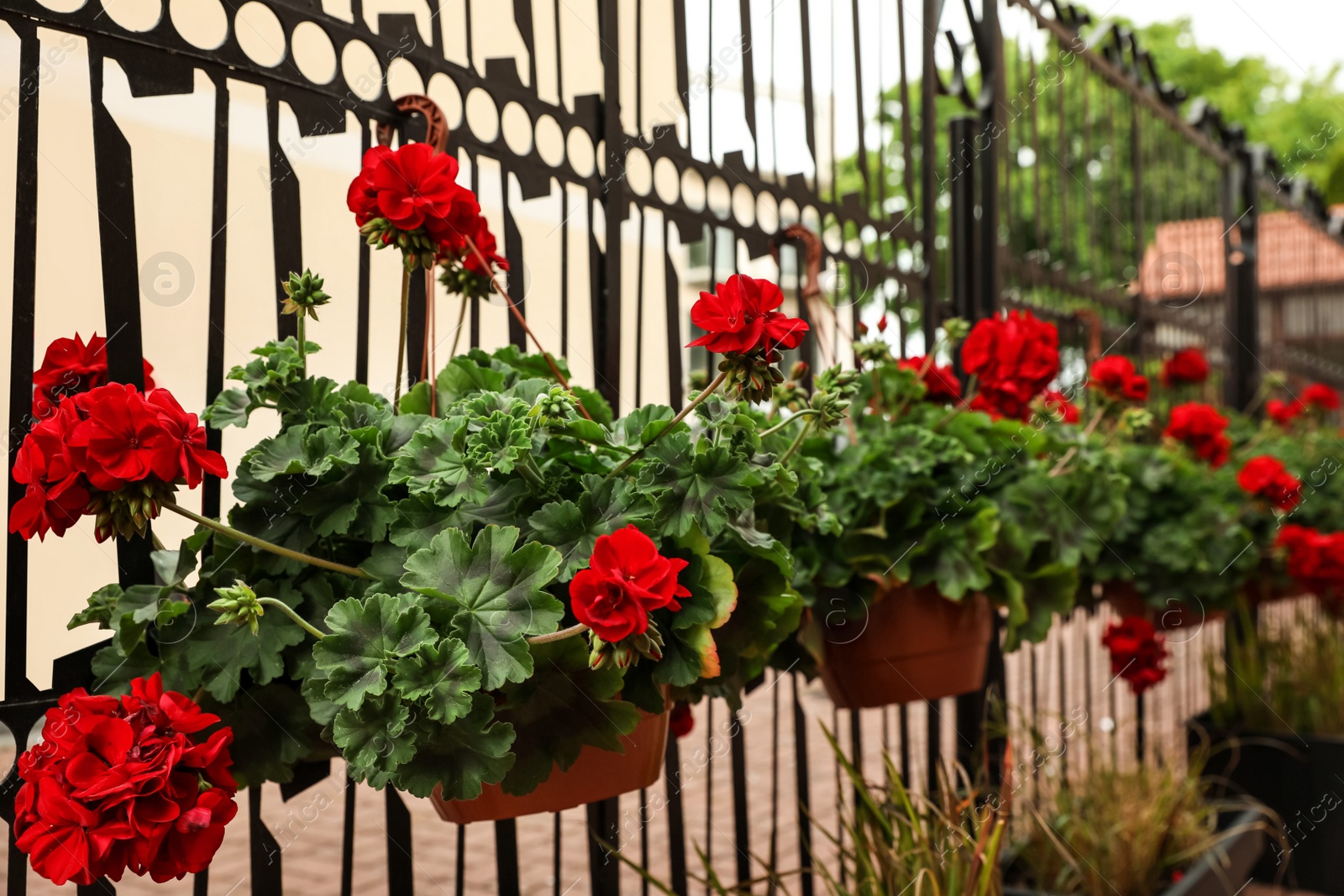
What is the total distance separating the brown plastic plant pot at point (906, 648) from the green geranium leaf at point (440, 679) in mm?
1003

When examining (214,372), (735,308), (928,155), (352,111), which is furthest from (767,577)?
(928,155)

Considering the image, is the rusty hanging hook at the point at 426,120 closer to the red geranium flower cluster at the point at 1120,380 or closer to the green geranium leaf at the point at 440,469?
the green geranium leaf at the point at 440,469

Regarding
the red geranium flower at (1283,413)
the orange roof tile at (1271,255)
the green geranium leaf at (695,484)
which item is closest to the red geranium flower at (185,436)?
the green geranium leaf at (695,484)

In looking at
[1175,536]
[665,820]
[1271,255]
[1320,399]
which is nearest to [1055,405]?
[1175,536]

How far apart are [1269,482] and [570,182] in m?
2.39

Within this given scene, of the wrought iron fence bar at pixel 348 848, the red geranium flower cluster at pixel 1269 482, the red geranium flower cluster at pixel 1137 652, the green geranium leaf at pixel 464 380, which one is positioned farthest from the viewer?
the red geranium flower cluster at pixel 1269 482

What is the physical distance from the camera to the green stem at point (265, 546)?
1120 mm

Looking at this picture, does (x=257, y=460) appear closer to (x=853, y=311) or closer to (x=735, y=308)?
(x=735, y=308)

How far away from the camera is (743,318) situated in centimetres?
117

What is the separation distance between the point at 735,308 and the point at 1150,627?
7.40 feet

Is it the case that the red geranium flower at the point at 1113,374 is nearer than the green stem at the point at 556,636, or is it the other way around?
the green stem at the point at 556,636

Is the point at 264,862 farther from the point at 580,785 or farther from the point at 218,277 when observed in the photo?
the point at 218,277

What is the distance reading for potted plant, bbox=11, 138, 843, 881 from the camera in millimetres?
1042

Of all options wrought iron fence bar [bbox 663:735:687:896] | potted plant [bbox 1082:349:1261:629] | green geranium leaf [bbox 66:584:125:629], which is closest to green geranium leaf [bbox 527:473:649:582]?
green geranium leaf [bbox 66:584:125:629]
